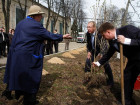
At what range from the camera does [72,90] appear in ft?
11.2

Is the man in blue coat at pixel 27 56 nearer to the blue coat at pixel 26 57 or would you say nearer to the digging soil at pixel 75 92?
the blue coat at pixel 26 57

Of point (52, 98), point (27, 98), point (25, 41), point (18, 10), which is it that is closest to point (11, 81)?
point (27, 98)

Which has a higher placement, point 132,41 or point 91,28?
point 91,28

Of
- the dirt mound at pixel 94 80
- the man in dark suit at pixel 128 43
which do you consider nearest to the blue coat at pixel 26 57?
the man in dark suit at pixel 128 43

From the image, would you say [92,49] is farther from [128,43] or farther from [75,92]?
[128,43]

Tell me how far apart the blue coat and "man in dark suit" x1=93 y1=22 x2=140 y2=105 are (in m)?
1.03

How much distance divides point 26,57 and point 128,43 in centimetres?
158

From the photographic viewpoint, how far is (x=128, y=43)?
2162 mm

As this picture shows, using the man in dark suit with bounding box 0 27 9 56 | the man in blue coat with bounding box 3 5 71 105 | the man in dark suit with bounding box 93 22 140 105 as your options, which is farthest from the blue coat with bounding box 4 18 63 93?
the man in dark suit with bounding box 0 27 9 56

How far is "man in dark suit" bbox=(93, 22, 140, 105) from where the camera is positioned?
85.5 inches

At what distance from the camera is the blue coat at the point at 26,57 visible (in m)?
2.27

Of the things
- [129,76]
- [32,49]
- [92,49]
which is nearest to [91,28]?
[92,49]

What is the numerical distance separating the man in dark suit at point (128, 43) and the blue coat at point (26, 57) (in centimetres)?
103

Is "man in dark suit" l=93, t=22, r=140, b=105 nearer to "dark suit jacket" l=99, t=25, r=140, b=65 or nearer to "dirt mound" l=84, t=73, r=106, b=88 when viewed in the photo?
"dark suit jacket" l=99, t=25, r=140, b=65
